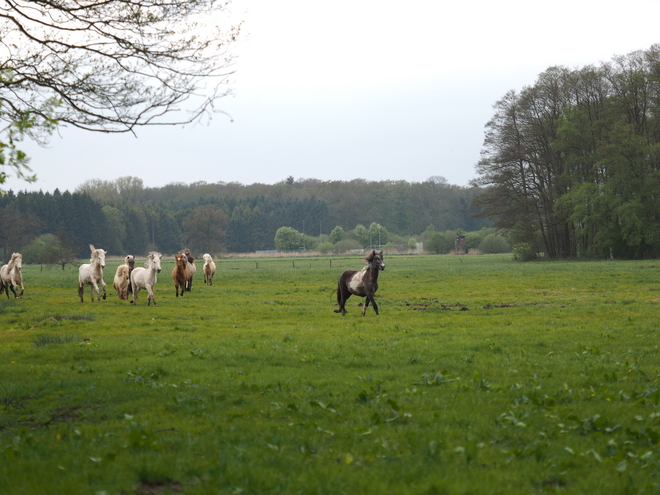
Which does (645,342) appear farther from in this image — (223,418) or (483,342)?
(223,418)

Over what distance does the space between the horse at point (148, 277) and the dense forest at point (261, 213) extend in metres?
111

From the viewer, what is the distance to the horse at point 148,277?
23875mm

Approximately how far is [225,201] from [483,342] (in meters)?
162

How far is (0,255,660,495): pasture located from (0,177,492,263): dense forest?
123589 mm

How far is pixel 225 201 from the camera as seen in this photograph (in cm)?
17100

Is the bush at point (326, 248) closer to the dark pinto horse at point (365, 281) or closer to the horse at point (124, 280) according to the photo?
the horse at point (124, 280)

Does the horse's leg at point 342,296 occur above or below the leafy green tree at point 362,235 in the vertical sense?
below

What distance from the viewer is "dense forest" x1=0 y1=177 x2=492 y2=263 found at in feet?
466

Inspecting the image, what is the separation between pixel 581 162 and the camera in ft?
203

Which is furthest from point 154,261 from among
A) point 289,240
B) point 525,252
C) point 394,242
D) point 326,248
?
point 394,242

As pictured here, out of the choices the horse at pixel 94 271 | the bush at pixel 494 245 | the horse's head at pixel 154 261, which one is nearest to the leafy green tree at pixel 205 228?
the bush at pixel 494 245

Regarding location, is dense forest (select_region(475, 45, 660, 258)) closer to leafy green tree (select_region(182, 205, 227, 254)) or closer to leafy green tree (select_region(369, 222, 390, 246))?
leafy green tree (select_region(369, 222, 390, 246))

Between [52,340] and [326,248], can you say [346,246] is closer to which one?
[326,248]

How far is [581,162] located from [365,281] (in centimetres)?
4993
